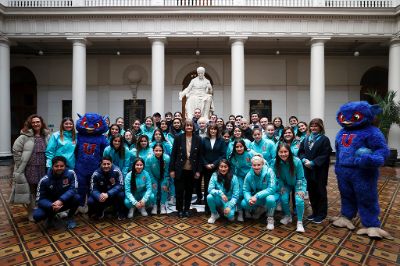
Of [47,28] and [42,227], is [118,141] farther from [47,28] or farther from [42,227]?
[47,28]

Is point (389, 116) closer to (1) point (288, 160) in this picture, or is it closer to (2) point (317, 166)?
(2) point (317, 166)

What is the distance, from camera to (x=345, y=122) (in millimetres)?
3863

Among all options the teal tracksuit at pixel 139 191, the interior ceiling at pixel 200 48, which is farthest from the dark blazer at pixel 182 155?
the interior ceiling at pixel 200 48

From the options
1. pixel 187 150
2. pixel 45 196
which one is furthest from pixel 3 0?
pixel 187 150

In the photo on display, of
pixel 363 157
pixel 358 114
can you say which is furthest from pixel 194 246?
pixel 358 114

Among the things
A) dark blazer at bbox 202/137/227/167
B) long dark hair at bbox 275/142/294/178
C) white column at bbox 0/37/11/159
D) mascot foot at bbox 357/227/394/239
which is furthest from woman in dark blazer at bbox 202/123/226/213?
white column at bbox 0/37/11/159

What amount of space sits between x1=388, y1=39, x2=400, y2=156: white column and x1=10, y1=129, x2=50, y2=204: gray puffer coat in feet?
46.7

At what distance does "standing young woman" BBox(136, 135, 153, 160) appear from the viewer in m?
4.96

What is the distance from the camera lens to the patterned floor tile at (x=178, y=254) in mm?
3135

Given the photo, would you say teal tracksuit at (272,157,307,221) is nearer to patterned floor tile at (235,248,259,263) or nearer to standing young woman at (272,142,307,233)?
standing young woman at (272,142,307,233)

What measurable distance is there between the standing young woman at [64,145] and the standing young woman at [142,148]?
1.19m

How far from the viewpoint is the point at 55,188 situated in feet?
13.0

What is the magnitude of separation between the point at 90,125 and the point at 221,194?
274 cm

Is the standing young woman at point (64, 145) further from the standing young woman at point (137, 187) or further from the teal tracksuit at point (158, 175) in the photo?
the teal tracksuit at point (158, 175)
